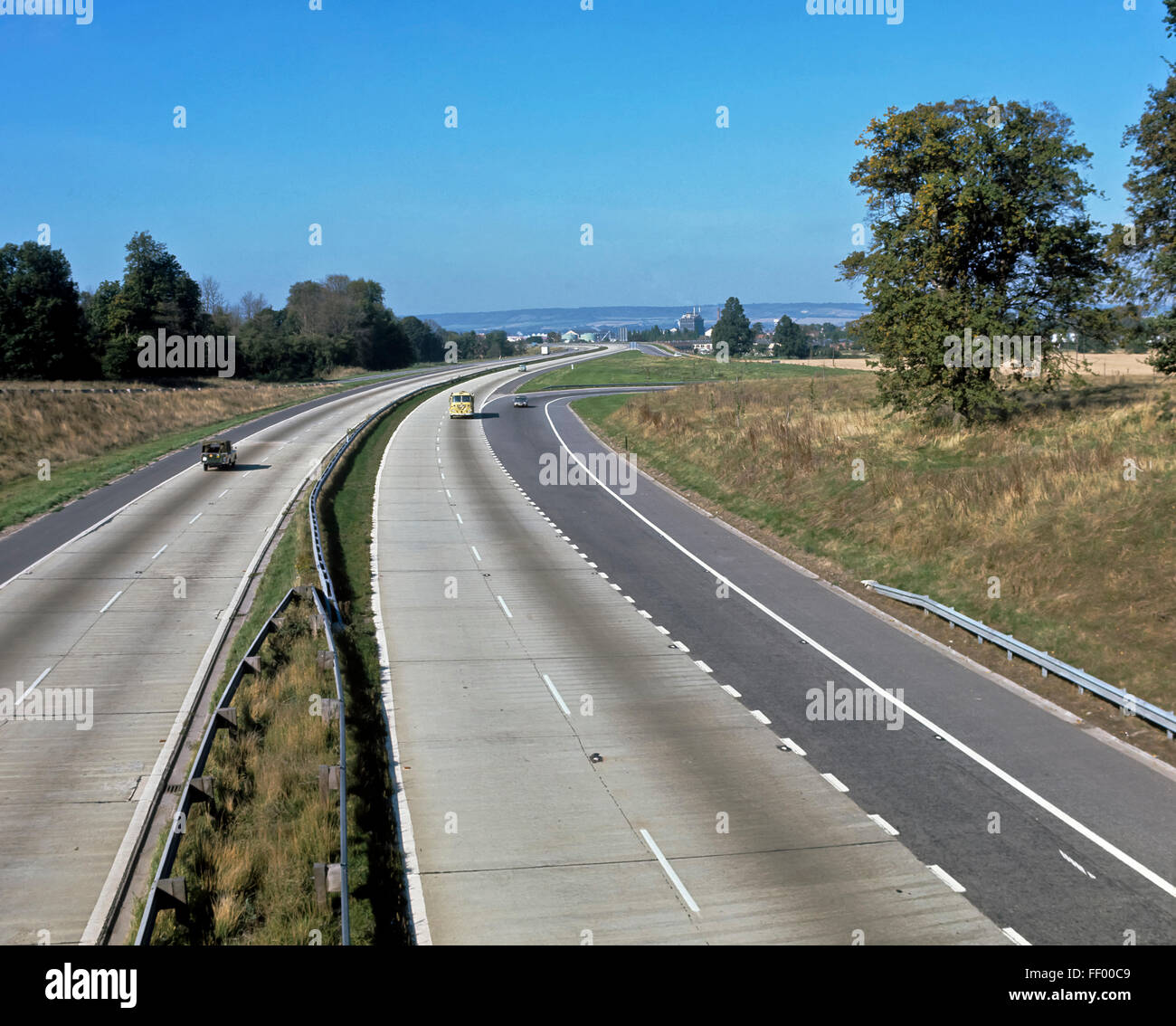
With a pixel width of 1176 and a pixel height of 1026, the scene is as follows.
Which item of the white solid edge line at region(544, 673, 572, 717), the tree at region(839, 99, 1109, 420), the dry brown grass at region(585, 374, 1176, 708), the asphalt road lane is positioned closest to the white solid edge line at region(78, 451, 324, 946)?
the white solid edge line at region(544, 673, 572, 717)

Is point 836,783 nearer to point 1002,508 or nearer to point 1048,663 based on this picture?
point 1048,663

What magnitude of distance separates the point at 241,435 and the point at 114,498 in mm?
21132

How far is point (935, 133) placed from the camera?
34500 mm

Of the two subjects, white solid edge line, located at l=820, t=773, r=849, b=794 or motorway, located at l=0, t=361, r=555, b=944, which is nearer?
motorway, located at l=0, t=361, r=555, b=944

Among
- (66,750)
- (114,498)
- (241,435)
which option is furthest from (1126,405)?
(241,435)

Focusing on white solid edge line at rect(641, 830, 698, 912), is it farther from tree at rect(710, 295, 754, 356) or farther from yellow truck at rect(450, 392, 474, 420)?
tree at rect(710, 295, 754, 356)

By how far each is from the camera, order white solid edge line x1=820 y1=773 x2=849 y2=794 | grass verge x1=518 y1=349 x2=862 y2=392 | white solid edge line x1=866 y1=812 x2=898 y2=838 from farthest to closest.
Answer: grass verge x1=518 y1=349 x2=862 y2=392 → white solid edge line x1=820 y1=773 x2=849 y2=794 → white solid edge line x1=866 y1=812 x2=898 y2=838

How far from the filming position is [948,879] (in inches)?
462

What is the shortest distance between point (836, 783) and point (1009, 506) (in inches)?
538

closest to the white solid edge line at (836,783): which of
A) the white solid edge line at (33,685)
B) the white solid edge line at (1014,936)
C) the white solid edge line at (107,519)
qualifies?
the white solid edge line at (1014,936)

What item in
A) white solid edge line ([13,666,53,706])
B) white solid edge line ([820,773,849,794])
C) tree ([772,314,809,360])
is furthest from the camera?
tree ([772,314,809,360])

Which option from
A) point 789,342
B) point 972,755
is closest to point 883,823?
point 972,755

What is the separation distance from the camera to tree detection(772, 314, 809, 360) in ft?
518

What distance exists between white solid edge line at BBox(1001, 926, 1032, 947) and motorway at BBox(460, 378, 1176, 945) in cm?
8
